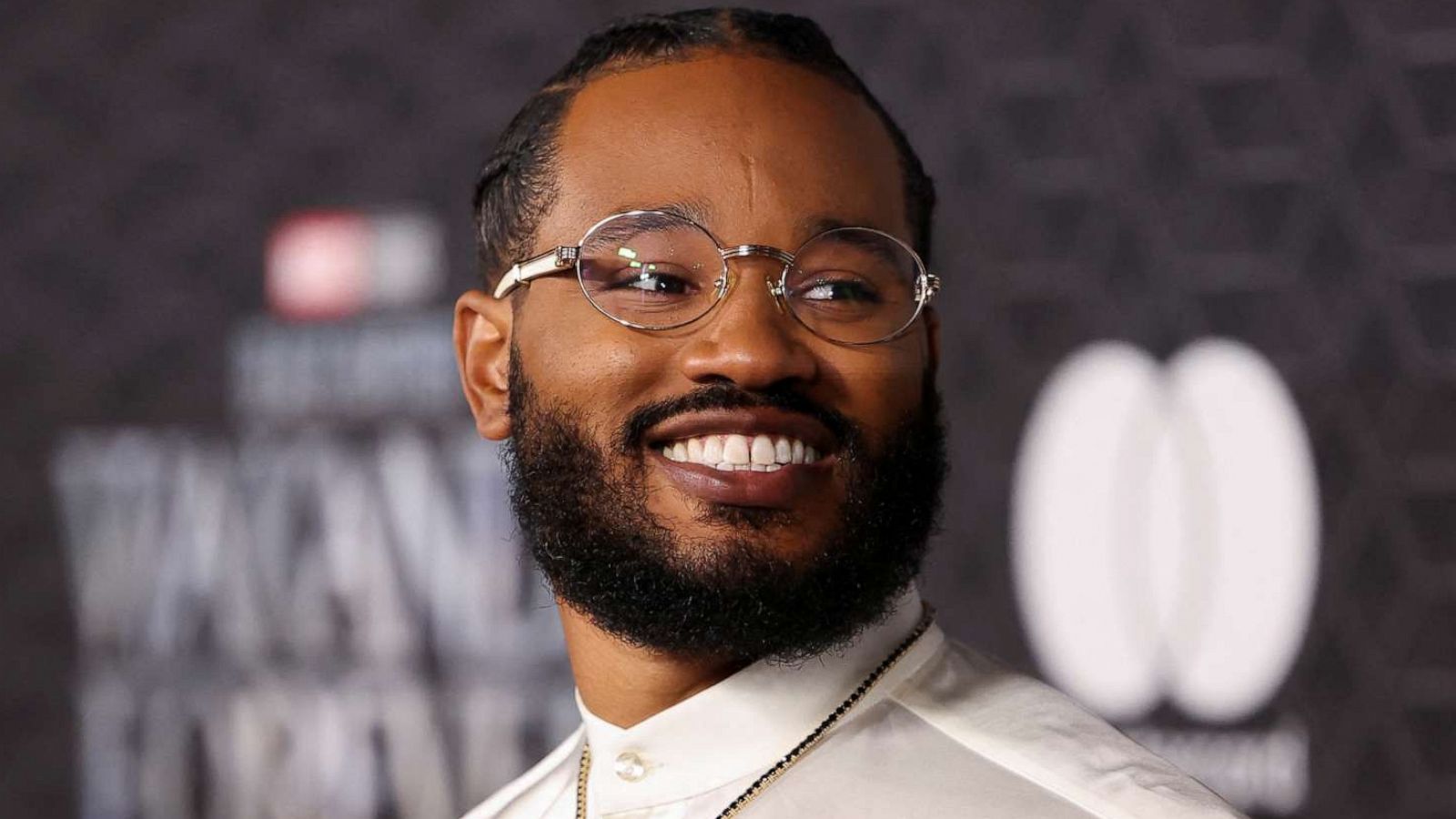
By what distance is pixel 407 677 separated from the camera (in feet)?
7.93

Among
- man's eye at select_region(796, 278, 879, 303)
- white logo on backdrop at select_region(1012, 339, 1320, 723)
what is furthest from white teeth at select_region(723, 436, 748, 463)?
white logo on backdrop at select_region(1012, 339, 1320, 723)

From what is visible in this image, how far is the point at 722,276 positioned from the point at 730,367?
0.22 ft

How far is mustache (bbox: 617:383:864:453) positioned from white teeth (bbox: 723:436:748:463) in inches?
0.9

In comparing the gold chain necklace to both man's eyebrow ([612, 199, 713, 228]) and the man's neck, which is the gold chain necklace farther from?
man's eyebrow ([612, 199, 713, 228])

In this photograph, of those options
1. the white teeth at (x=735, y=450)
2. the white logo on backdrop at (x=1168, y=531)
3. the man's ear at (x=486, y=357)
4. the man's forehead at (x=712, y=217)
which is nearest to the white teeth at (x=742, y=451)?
the white teeth at (x=735, y=450)

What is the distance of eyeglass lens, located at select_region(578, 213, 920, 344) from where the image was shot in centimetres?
105

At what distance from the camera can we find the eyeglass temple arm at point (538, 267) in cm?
112

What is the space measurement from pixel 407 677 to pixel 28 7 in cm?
132

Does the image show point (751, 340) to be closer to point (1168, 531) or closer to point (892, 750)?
point (892, 750)

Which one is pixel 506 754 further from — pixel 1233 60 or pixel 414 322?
pixel 1233 60

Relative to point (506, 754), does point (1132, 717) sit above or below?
above

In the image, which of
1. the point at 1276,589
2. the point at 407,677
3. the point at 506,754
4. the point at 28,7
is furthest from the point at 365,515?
the point at 1276,589

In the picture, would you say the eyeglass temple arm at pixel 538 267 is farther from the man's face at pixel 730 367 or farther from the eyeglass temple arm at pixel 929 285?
the eyeglass temple arm at pixel 929 285

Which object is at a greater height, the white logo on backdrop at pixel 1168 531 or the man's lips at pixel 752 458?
the man's lips at pixel 752 458
